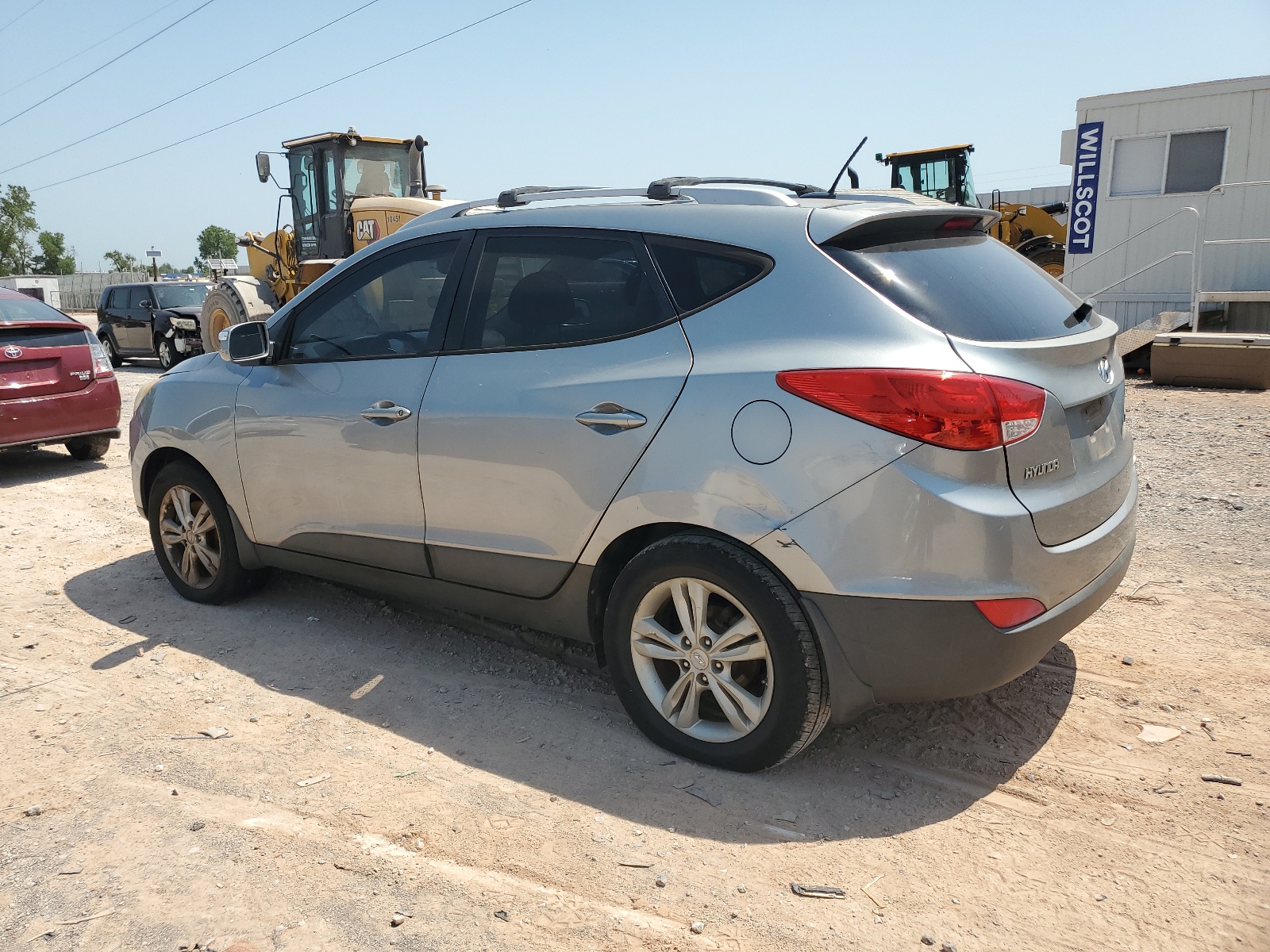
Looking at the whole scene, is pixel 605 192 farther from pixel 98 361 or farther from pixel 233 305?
pixel 233 305

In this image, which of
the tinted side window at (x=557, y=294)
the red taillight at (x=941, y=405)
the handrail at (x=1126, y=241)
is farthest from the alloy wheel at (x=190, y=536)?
the handrail at (x=1126, y=241)

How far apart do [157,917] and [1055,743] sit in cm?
291

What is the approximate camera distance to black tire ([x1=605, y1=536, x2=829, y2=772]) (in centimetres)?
300

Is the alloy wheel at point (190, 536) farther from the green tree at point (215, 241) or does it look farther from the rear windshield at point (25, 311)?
the green tree at point (215, 241)

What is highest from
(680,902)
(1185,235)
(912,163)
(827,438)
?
(912,163)

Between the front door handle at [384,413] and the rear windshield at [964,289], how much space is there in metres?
1.82

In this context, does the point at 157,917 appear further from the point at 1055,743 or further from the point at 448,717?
the point at 1055,743

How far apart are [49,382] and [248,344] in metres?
5.08

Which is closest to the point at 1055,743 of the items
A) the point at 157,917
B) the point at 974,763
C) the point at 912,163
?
the point at 974,763

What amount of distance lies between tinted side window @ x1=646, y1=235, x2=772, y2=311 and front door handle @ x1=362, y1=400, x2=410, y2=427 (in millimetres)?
1251

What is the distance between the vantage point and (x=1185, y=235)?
14.9 metres

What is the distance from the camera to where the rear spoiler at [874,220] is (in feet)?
10.2

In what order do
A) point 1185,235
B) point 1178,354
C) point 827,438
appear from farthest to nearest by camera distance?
point 1185,235, point 1178,354, point 827,438

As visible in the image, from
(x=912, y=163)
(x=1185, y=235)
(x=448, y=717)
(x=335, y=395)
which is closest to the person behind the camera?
(x=448, y=717)
